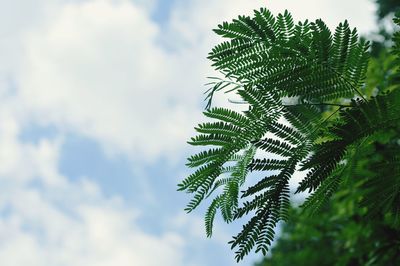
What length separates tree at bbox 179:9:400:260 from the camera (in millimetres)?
1640

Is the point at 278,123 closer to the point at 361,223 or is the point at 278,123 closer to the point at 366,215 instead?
the point at 366,215

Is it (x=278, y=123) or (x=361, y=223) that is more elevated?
(x=361, y=223)

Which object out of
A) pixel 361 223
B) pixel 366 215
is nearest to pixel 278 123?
pixel 366 215

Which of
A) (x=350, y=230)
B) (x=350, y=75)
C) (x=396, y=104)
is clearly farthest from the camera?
(x=350, y=230)

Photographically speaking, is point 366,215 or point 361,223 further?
point 361,223

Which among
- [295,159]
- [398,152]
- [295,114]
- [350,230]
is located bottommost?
[398,152]

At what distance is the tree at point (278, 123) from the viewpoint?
164cm

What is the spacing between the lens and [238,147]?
1.67m

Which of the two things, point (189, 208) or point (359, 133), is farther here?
point (189, 208)

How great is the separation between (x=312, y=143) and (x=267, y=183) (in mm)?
189

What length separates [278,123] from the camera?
1659 mm

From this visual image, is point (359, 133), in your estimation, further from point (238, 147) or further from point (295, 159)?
point (238, 147)

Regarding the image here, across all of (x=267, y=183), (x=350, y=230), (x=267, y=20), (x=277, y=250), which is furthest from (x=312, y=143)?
(x=277, y=250)

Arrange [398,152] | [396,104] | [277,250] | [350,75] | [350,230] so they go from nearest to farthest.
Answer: [396,104] < [398,152] < [350,75] < [350,230] < [277,250]
